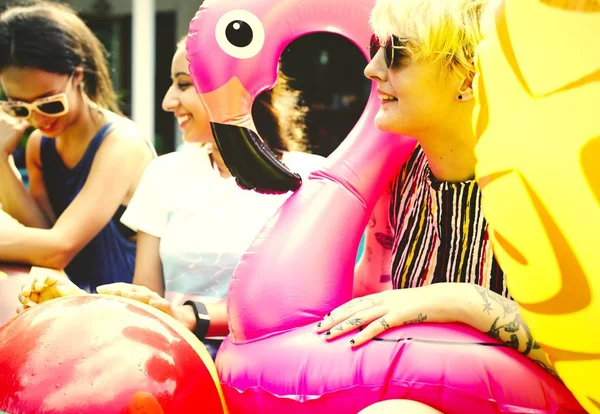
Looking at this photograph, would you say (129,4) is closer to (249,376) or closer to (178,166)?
(178,166)

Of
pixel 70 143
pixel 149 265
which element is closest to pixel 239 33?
pixel 149 265

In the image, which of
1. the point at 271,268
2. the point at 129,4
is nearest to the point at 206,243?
the point at 271,268

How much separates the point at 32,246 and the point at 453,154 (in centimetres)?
122

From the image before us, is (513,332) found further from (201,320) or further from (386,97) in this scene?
(201,320)

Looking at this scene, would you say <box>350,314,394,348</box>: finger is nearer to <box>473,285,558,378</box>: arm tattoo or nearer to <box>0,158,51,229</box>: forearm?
<box>473,285,558,378</box>: arm tattoo

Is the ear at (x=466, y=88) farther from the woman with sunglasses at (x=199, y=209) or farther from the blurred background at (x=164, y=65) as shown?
the blurred background at (x=164, y=65)

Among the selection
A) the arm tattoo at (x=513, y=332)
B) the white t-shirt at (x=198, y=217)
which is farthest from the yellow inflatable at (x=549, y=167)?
the white t-shirt at (x=198, y=217)

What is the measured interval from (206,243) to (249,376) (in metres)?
0.67

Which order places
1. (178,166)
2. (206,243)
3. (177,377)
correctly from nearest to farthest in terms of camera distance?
(177,377), (206,243), (178,166)

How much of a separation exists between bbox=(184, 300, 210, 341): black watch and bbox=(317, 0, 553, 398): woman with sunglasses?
47 centimetres

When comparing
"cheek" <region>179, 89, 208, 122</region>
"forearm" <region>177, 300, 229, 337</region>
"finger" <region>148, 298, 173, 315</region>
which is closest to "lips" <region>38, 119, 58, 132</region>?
"cheek" <region>179, 89, 208, 122</region>

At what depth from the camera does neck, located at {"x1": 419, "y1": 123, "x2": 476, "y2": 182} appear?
1.38 m

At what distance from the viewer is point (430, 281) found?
1479 millimetres

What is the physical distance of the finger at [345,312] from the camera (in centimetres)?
127
